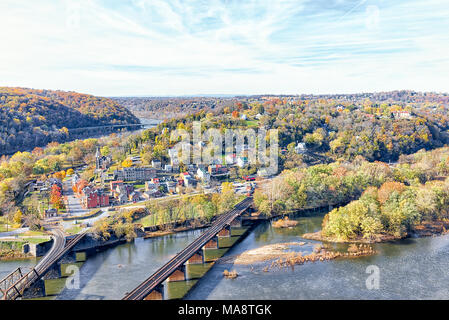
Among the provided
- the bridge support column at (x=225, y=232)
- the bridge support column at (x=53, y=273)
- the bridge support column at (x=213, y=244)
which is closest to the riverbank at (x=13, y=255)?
the bridge support column at (x=53, y=273)

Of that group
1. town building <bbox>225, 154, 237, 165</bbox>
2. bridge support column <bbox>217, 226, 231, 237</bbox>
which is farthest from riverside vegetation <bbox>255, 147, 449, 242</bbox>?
town building <bbox>225, 154, 237, 165</bbox>

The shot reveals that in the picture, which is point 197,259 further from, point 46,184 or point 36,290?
point 46,184

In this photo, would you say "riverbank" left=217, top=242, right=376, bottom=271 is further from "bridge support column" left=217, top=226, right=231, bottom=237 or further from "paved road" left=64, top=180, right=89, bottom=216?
"paved road" left=64, top=180, right=89, bottom=216

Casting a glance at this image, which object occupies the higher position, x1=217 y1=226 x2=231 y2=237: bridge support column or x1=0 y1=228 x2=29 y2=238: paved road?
x1=0 y1=228 x2=29 y2=238: paved road

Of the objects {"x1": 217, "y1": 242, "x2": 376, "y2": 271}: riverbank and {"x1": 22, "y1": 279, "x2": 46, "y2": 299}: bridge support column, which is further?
{"x1": 217, "y1": 242, "x2": 376, "y2": 271}: riverbank

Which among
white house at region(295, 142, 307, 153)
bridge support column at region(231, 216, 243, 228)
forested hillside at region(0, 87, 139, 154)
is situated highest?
forested hillside at region(0, 87, 139, 154)

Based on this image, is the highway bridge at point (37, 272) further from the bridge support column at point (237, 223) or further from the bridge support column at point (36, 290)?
the bridge support column at point (237, 223)

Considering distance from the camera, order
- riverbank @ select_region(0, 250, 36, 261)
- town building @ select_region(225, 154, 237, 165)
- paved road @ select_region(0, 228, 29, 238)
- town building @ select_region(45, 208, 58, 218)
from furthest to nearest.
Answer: town building @ select_region(225, 154, 237, 165)
town building @ select_region(45, 208, 58, 218)
paved road @ select_region(0, 228, 29, 238)
riverbank @ select_region(0, 250, 36, 261)

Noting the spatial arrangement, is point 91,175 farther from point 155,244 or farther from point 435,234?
point 435,234
